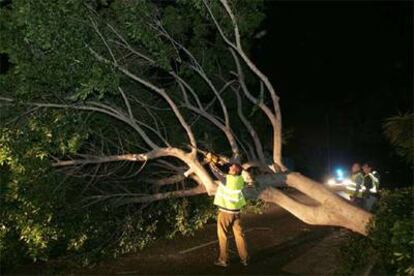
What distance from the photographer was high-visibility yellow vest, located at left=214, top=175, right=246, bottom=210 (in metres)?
9.70

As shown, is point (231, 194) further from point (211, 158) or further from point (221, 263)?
point (221, 263)

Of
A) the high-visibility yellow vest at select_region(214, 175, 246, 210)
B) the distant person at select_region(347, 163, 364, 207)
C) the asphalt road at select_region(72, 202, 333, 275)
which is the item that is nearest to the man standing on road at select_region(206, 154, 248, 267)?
the high-visibility yellow vest at select_region(214, 175, 246, 210)

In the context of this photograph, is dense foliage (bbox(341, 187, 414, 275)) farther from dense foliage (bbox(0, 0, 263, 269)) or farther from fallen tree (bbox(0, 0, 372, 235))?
dense foliage (bbox(0, 0, 263, 269))

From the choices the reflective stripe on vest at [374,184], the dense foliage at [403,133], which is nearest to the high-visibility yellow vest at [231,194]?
the dense foliage at [403,133]

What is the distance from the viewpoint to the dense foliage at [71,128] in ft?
30.4

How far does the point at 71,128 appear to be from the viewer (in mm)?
10062

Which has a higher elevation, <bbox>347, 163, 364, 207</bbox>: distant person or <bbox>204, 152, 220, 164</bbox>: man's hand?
<bbox>204, 152, 220, 164</bbox>: man's hand

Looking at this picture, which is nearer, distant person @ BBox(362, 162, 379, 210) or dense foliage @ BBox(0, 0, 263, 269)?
dense foliage @ BBox(0, 0, 263, 269)

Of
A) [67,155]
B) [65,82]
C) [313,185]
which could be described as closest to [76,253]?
[67,155]

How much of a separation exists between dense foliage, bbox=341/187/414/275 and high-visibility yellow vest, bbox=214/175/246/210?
6.36 ft

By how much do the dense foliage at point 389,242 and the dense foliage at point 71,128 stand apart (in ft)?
14.1

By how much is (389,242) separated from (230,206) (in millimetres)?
3174

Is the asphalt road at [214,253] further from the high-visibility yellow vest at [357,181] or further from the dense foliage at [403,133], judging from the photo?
the dense foliage at [403,133]

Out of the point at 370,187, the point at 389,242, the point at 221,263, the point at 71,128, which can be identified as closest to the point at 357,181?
the point at 370,187
